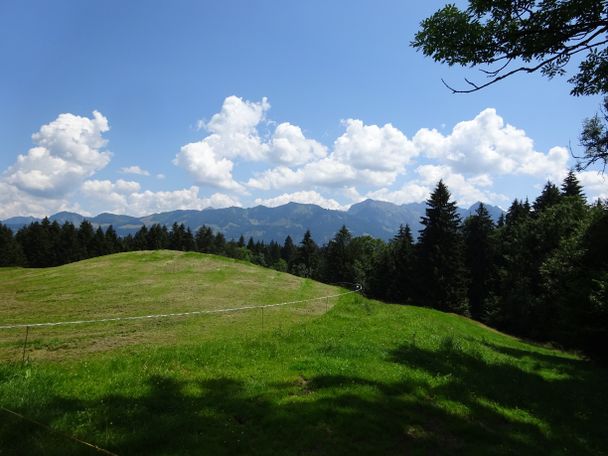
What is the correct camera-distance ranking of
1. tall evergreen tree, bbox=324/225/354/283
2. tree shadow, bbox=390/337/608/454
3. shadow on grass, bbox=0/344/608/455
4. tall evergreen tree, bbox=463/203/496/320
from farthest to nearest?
tall evergreen tree, bbox=324/225/354/283 → tall evergreen tree, bbox=463/203/496/320 → tree shadow, bbox=390/337/608/454 → shadow on grass, bbox=0/344/608/455

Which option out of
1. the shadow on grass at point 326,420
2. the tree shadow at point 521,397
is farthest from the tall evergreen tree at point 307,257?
the shadow on grass at point 326,420

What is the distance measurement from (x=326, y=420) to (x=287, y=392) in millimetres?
1958

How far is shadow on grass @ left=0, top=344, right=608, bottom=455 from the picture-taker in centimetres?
764

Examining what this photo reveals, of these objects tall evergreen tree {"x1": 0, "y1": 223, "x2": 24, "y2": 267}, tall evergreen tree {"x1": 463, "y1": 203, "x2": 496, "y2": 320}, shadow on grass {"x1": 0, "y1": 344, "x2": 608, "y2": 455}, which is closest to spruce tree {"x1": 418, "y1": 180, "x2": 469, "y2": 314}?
tall evergreen tree {"x1": 463, "y1": 203, "x2": 496, "y2": 320}

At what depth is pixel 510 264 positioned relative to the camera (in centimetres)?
6400

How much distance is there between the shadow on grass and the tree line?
1357cm

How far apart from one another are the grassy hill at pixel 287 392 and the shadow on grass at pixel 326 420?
40 millimetres

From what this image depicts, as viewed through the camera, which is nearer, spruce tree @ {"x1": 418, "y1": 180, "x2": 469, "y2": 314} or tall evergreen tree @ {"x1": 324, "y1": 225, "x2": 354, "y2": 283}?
spruce tree @ {"x1": 418, "y1": 180, "x2": 469, "y2": 314}

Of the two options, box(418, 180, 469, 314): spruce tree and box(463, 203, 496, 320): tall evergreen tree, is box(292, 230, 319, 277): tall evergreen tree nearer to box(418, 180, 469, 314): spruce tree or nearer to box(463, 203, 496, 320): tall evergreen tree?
box(463, 203, 496, 320): tall evergreen tree

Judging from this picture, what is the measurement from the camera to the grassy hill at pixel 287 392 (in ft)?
26.2

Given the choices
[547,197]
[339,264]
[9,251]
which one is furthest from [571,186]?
[9,251]

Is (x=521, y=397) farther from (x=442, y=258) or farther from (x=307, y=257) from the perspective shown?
(x=307, y=257)

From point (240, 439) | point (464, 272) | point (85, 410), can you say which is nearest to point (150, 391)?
point (85, 410)

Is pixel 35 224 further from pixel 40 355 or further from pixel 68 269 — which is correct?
pixel 40 355
